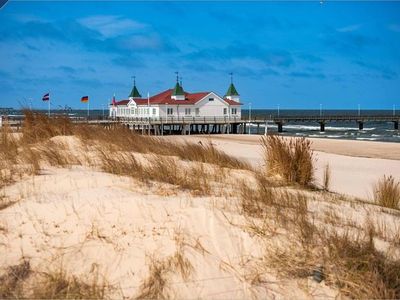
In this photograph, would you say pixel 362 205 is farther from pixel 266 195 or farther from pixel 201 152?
pixel 201 152

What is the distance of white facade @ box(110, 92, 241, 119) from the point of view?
58.8m

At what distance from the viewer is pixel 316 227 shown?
16.0ft

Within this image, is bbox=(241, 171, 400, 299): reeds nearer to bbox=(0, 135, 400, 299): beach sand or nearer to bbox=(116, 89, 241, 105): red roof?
bbox=(0, 135, 400, 299): beach sand

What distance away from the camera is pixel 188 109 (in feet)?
199

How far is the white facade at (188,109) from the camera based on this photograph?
193 ft

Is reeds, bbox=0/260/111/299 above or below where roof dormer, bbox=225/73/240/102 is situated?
below

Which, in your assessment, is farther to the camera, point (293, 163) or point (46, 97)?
point (46, 97)

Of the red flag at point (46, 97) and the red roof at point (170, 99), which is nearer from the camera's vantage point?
the red flag at point (46, 97)

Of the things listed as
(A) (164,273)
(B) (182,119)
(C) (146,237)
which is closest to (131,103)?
(B) (182,119)

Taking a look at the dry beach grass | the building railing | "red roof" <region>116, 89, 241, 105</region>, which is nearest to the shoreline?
the dry beach grass

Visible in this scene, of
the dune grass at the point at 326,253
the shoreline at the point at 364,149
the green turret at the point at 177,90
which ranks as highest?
the green turret at the point at 177,90

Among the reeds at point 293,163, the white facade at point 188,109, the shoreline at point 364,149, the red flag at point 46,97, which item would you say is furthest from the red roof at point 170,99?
the reeds at point 293,163

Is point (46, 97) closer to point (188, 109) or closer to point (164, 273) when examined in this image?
point (188, 109)

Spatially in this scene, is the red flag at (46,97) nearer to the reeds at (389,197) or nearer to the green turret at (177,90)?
the green turret at (177,90)
